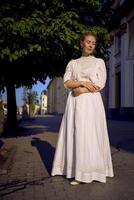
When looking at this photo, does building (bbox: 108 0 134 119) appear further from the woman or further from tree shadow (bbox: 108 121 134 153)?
the woman

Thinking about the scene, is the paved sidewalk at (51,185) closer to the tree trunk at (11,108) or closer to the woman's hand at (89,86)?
the woman's hand at (89,86)

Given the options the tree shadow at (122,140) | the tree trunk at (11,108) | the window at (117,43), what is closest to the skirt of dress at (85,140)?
the tree shadow at (122,140)

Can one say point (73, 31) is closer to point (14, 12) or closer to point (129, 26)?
point (14, 12)

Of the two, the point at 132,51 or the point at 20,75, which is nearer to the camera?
the point at 20,75

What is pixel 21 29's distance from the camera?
10141 mm

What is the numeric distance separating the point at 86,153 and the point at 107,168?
0.63 meters

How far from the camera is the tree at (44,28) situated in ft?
33.9

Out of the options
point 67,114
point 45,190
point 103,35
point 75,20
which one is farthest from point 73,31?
point 45,190

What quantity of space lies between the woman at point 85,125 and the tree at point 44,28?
378 cm

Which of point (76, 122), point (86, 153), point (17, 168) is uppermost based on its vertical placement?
point (76, 122)

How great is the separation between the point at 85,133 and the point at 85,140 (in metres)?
0.09

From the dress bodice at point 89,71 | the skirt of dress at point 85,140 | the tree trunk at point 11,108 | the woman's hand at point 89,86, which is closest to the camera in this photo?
the skirt of dress at point 85,140

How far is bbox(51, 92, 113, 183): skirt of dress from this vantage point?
6355mm

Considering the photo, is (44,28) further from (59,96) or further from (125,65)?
(59,96)
